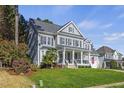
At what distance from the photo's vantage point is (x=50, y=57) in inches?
1625

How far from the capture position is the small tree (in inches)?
A: 1604

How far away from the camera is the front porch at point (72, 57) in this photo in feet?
148

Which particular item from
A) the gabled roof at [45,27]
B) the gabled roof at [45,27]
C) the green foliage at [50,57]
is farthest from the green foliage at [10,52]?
the gabled roof at [45,27]

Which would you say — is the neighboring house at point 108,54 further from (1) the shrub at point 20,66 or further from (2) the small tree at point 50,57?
(1) the shrub at point 20,66

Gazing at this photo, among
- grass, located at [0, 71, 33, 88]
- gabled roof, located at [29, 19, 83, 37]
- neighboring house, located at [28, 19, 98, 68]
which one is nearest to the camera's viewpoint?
grass, located at [0, 71, 33, 88]

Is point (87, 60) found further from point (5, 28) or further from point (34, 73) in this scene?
point (34, 73)

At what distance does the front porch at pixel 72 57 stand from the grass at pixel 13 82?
17.1 m

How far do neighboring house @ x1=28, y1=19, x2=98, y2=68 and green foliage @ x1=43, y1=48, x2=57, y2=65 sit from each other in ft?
4.81

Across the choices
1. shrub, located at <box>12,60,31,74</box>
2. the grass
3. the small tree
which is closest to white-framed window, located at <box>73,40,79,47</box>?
the small tree

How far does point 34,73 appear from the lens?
100 ft

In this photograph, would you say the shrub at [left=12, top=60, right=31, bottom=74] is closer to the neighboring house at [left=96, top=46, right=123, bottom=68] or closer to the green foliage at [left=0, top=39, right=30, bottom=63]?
the green foliage at [left=0, top=39, right=30, bottom=63]
